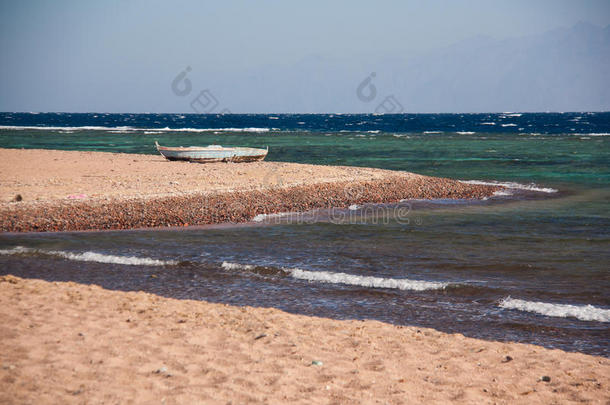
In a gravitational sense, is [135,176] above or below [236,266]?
above

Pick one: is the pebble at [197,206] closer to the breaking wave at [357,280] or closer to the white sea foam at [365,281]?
the breaking wave at [357,280]

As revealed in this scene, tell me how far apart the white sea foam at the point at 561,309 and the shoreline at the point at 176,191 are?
10691 mm

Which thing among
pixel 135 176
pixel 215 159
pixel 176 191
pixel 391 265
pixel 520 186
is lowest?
pixel 391 265

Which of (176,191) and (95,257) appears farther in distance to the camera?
(176,191)

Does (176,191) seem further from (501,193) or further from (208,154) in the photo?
(501,193)

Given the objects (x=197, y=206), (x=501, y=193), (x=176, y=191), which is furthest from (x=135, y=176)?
(x=501, y=193)

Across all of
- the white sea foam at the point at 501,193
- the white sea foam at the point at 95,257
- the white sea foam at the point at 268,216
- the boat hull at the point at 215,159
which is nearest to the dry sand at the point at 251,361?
the white sea foam at the point at 95,257

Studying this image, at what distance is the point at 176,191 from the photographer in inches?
890

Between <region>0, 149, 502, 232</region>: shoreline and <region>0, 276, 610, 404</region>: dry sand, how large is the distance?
915 cm

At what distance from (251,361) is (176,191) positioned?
16079 mm

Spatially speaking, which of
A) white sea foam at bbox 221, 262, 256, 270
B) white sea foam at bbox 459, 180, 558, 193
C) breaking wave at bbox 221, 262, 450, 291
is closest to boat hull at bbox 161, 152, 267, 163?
white sea foam at bbox 459, 180, 558, 193

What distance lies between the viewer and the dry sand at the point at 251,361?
6.38m

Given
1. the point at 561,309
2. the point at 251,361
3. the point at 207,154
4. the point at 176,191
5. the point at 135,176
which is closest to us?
the point at 251,361

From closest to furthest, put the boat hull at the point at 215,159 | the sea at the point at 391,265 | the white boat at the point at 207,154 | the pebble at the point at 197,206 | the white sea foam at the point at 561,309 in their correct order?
the white sea foam at the point at 561,309 → the sea at the point at 391,265 → the pebble at the point at 197,206 → the white boat at the point at 207,154 → the boat hull at the point at 215,159
